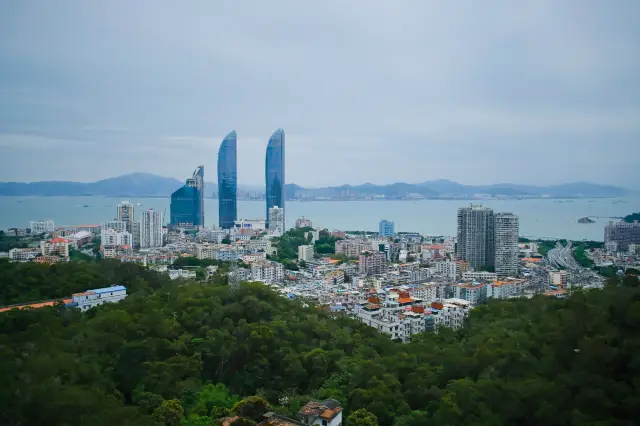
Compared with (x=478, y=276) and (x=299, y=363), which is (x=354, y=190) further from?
(x=299, y=363)

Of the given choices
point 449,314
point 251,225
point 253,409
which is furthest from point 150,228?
point 253,409

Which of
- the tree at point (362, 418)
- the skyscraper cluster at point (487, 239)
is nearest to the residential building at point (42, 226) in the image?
the skyscraper cluster at point (487, 239)

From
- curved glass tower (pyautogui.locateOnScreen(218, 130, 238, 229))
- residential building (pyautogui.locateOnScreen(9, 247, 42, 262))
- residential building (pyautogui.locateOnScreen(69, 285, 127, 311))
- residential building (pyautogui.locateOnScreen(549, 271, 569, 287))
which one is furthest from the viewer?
curved glass tower (pyautogui.locateOnScreen(218, 130, 238, 229))

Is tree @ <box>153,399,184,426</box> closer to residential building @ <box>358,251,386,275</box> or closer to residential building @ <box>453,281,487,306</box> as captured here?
residential building @ <box>453,281,487,306</box>

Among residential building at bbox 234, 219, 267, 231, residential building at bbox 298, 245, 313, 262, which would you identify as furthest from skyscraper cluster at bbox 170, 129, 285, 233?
residential building at bbox 298, 245, 313, 262

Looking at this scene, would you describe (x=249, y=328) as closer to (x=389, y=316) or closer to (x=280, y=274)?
(x=389, y=316)

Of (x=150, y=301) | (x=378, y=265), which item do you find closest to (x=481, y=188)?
(x=378, y=265)

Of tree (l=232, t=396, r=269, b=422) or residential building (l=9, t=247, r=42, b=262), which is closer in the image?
tree (l=232, t=396, r=269, b=422)
